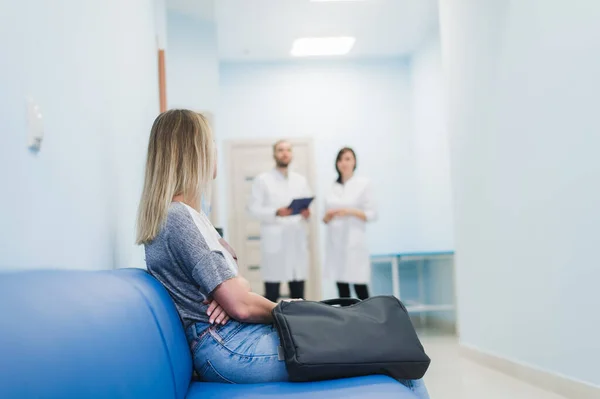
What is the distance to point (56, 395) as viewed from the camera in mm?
769

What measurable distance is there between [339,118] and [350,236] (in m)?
2.72

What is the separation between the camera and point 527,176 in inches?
132

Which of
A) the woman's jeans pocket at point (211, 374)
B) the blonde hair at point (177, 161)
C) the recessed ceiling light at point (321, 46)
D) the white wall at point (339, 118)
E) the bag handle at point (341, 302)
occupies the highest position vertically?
the recessed ceiling light at point (321, 46)

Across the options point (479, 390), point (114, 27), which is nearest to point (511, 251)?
point (479, 390)

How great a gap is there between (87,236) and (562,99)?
2.17 metres

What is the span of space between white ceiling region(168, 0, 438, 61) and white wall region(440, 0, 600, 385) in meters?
1.78

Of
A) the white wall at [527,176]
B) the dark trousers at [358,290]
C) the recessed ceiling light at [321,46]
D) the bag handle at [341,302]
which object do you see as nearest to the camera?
the bag handle at [341,302]

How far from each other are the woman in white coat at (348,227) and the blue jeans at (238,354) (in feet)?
11.9

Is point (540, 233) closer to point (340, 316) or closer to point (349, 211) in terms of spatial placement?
point (340, 316)

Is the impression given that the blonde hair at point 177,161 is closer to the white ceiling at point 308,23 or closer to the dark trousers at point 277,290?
the dark trousers at point 277,290

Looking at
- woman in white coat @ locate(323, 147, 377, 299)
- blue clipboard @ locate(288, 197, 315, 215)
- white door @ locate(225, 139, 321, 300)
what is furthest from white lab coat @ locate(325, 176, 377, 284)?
white door @ locate(225, 139, 321, 300)

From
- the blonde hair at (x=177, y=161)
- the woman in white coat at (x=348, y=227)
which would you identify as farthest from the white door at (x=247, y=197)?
the blonde hair at (x=177, y=161)

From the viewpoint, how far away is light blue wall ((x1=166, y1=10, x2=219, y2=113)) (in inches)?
256

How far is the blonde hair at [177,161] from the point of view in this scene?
5.85 ft
